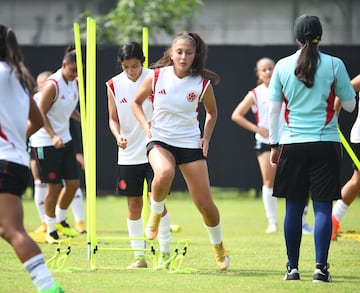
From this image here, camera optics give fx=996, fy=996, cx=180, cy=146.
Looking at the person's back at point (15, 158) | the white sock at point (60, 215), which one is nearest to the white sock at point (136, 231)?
the person's back at point (15, 158)

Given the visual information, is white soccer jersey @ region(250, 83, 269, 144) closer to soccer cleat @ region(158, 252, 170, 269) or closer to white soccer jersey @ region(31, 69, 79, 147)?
white soccer jersey @ region(31, 69, 79, 147)

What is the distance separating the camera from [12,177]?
19.1 feet

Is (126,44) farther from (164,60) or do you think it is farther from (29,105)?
(29,105)

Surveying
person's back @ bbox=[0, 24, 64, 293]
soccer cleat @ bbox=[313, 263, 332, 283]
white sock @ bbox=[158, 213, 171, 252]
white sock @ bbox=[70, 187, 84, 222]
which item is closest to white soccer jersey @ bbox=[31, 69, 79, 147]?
white sock @ bbox=[70, 187, 84, 222]

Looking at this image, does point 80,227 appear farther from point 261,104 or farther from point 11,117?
point 11,117

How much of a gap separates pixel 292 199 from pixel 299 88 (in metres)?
0.81

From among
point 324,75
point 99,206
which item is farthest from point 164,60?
point 99,206

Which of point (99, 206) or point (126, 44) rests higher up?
point (126, 44)

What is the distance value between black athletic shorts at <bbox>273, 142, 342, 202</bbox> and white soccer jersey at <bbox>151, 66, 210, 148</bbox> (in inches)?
31.2

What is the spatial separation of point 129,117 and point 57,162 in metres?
2.88

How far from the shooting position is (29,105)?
5980mm

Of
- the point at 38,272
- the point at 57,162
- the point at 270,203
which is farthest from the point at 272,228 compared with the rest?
the point at 38,272

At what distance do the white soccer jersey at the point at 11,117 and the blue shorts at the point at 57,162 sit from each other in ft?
16.6

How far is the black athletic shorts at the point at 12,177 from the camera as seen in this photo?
5.80 m
